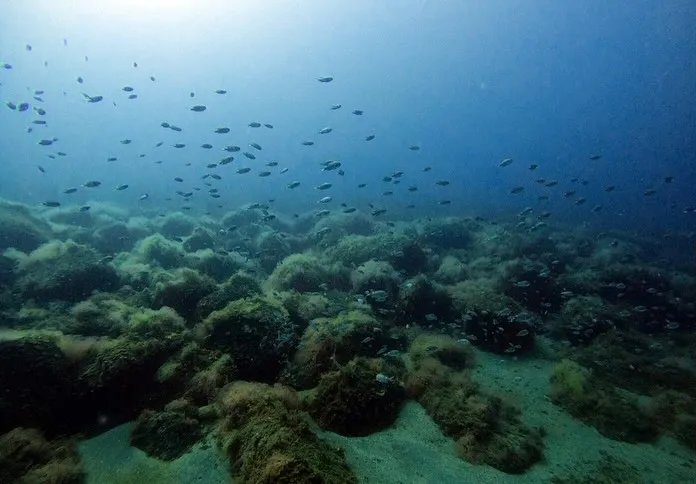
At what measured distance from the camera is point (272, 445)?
4.18 meters

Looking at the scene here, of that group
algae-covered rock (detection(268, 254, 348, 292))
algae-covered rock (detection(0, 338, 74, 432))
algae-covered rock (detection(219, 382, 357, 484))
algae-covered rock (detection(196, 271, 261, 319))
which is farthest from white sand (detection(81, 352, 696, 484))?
algae-covered rock (detection(268, 254, 348, 292))

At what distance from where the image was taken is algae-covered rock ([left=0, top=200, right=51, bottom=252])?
16.7m

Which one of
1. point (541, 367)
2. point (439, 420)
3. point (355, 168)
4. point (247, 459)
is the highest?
point (247, 459)

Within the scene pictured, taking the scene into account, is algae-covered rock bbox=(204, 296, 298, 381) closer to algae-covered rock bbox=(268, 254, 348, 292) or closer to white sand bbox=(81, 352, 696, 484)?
white sand bbox=(81, 352, 696, 484)

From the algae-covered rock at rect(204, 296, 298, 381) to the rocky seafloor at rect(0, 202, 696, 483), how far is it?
31 millimetres

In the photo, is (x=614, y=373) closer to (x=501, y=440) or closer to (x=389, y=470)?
(x=501, y=440)

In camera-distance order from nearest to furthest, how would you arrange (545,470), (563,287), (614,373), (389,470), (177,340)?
1. (389,470)
2. (545,470)
3. (177,340)
4. (614,373)
5. (563,287)

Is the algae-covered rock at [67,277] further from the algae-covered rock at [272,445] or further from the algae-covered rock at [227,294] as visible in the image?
the algae-covered rock at [272,445]

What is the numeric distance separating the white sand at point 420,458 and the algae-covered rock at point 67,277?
22.6 feet

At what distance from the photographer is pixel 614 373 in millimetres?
8391

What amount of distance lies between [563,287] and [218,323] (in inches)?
460

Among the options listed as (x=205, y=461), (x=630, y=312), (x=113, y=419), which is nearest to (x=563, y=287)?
(x=630, y=312)

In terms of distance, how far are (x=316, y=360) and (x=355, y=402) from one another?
4.91 ft

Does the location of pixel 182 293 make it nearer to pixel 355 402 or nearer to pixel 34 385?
pixel 34 385
